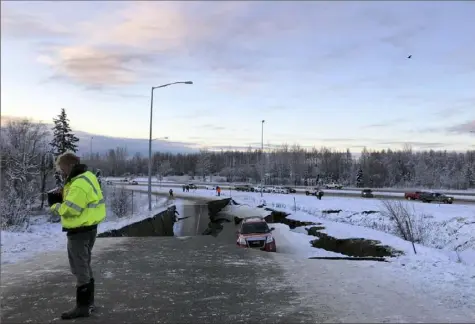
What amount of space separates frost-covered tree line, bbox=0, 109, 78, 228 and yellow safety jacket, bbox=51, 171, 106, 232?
100ft

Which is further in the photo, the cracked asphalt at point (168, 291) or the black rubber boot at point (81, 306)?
the cracked asphalt at point (168, 291)

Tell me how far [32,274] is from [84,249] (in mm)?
4063

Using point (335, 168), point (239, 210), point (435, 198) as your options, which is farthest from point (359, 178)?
point (239, 210)

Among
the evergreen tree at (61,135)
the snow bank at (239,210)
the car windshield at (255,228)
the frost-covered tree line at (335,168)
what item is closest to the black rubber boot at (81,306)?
the car windshield at (255,228)

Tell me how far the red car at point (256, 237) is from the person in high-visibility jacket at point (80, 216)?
10639 mm

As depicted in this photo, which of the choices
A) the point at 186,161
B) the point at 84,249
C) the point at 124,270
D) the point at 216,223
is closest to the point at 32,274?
the point at 124,270

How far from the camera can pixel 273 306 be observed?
261 inches

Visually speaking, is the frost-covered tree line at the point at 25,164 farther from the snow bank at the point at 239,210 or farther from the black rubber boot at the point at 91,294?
the black rubber boot at the point at 91,294

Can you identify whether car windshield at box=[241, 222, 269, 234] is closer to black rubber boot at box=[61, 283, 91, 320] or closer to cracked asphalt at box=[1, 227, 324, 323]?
cracked asphalt at box=[1, 227, 324, 323]

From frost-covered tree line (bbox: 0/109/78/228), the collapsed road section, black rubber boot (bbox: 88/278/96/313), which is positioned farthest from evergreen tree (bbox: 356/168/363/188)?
black rubber boot (bbox: 88/278/96/313)

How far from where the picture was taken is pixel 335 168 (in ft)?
307

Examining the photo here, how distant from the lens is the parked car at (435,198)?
43281 millimetres

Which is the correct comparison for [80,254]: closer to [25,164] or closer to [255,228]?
[255,228]

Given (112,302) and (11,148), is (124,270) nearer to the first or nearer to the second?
(112,302)
